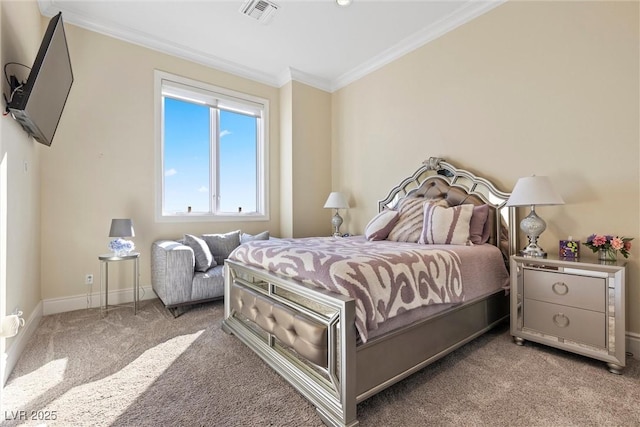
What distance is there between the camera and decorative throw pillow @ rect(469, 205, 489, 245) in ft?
8.73

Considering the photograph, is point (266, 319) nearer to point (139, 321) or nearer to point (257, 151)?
point (139, 321)

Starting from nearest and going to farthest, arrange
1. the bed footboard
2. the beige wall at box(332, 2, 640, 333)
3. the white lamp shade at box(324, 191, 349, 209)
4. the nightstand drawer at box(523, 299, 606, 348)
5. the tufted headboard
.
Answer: the bed footboard → the nightstand drawer at box(523, 299, 606, 348) → the beige wall at box(332, 2, 640, 333) → the tufted headboard → the white lamp shade at box(324, 191, 349, 209)

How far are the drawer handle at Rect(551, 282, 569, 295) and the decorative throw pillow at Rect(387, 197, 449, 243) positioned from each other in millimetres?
1076

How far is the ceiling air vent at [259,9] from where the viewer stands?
2932 millimetres

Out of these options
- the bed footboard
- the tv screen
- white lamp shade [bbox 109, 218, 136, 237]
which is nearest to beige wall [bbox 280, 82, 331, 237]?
white lamp shade [bbox 109, 218, 136, 237]

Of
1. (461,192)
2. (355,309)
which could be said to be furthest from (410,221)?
(355,309)

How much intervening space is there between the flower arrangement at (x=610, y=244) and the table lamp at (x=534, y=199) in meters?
0.29

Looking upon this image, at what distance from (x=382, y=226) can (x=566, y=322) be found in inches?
63.3

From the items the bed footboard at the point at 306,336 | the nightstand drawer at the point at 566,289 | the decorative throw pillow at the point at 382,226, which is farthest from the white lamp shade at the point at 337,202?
the nightstand drawer at the point at 566,289

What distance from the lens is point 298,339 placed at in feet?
5.32

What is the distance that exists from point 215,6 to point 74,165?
7.05 feet

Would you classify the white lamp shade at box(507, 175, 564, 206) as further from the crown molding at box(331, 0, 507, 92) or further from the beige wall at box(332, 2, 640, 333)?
the crown molding at box(331, 0, 507, 92)

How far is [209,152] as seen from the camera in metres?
4.14

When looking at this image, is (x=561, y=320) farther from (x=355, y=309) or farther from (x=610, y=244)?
(x=355, y=309)
